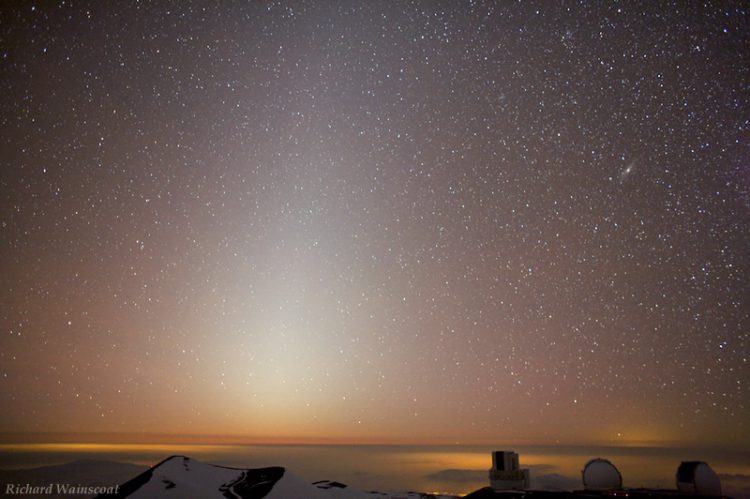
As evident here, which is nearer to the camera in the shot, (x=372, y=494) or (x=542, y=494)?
(x=542, y=494)

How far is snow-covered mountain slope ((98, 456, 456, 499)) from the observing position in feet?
119

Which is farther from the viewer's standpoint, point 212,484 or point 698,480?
point 212,484

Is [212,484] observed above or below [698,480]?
below

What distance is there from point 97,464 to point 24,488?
310 ft

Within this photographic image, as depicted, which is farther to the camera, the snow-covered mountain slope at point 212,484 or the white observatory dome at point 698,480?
the snow-covered mountain slope at point 212,484

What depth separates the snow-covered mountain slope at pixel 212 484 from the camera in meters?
36.1

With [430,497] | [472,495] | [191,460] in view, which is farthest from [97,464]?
[472,495]

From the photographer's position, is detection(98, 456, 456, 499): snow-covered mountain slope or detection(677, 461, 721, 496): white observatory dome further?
detection(98, 456, 456, 499): snow-covered mountain slope

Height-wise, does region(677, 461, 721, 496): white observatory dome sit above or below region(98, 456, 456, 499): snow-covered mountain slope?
above

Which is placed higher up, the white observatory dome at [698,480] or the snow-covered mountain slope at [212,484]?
the white observatory dome at [698,480]

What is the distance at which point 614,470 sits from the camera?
23891 millimetres

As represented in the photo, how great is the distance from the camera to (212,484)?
39.3m

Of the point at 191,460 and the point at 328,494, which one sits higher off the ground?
the point at 191,460

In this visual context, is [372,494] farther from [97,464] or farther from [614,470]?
[97,464]
